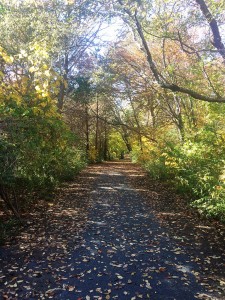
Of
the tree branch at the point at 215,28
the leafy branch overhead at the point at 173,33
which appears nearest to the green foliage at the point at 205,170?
the leafy branch overhead at the point at 173,33

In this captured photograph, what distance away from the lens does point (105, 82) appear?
19.6 m

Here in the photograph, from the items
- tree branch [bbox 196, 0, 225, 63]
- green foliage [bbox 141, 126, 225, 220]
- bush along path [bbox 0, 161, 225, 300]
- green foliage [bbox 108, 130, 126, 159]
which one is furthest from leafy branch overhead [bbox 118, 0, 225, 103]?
green foliage [bbox 108, 130, 126, 159]

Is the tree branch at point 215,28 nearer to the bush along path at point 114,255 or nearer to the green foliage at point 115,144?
the bush along path at point 114,255

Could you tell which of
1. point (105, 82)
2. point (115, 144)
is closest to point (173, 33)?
point (105, 82)

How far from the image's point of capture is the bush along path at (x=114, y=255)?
13.8 ft

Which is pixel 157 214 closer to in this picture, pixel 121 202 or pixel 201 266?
pixel 121 202

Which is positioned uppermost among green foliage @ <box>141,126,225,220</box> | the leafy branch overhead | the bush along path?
the leafy branch overhead

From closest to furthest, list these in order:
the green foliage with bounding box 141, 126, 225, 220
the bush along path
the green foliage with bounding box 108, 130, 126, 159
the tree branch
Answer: the bush along path, the tree branch, the green foliage with bounding box 141, 126, 225, 220, the green foliage with bounding box 108, 130, 126, 159

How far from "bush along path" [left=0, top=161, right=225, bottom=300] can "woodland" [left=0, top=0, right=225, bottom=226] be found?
961mm

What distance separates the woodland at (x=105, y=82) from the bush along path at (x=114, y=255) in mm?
961

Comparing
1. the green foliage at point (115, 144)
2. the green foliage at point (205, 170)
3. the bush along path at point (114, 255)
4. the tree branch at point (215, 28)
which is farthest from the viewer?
the green foliage at point (115, 144)

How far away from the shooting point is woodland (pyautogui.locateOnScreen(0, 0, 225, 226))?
662 cm

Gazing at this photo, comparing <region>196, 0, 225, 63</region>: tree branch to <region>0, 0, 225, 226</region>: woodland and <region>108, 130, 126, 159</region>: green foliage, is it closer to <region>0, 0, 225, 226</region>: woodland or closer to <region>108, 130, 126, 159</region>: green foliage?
<region>0, 0, 225, 226</region>: woodland

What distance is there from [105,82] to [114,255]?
15812 millimetres
